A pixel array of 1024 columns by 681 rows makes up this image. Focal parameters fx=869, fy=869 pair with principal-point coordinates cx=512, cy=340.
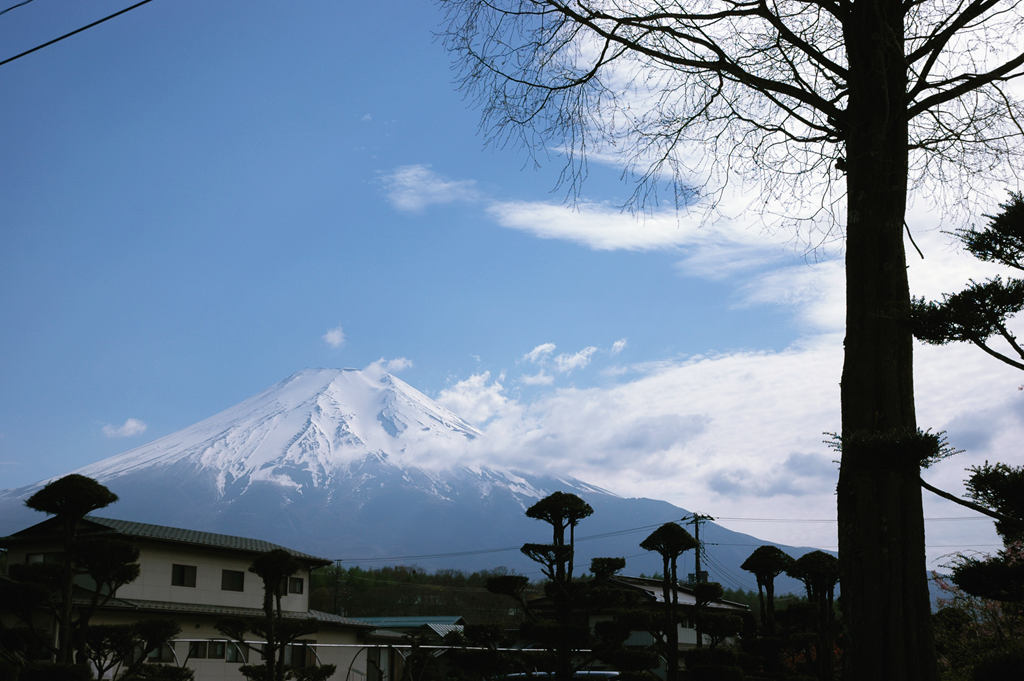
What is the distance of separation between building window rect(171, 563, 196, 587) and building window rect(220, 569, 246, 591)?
1134 mm

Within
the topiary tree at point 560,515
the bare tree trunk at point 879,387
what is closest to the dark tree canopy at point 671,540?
the topiary tree at point 560,515

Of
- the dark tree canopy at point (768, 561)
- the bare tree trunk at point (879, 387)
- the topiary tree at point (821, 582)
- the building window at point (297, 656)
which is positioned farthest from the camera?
the building window at point (297, 656)

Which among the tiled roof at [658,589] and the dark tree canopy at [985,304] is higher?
the dark tree canopy at [985,304]

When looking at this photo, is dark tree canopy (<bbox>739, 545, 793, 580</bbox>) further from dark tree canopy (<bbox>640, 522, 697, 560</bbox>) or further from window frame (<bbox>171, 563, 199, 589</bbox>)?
window frame (<bbox>171, 563, 199, 589</bbox>)

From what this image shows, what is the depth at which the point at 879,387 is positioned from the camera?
5.22 meters

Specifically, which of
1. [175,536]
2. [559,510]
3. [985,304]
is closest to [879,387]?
[985,304]

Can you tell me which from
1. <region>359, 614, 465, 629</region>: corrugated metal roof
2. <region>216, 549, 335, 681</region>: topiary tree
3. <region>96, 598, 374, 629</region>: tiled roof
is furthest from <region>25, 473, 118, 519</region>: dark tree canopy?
<region>359, 614, 465, 629</region>: corrugated metal roof

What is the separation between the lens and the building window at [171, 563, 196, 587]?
26797mm

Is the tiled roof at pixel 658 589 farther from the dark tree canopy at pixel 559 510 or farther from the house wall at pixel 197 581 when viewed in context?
the dark tree canopy at pixel 559 510

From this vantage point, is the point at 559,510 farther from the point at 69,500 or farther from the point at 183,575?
the point at 183,575

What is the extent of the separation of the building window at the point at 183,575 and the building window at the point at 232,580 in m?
1.13

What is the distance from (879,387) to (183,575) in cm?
2613

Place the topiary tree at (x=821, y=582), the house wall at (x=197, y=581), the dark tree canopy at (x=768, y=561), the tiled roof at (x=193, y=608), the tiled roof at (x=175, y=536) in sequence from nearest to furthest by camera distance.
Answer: the topiary tree at (x=821, y=582) < the dark tree canopy at (x=768, y=561) < the tiled roof at (x=193, y=608) < the house wall at (x=197, y=581) < the tiled roof at (x=175, y=536)

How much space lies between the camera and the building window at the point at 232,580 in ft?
92.8
